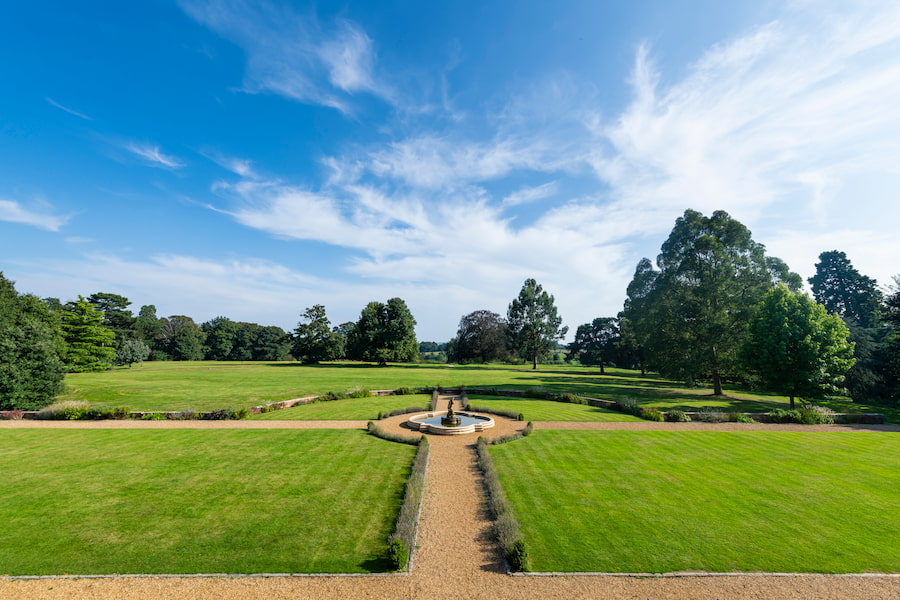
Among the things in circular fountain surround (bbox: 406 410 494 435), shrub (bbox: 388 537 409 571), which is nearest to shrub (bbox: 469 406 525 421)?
circular fountain surround (bbox: 406 410 494 435)

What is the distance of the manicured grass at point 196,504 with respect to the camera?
832 centimetres

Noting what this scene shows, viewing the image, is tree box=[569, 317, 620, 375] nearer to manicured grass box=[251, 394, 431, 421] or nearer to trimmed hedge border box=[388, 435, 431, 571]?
manicured grass box=[251, 394, 431, 421]

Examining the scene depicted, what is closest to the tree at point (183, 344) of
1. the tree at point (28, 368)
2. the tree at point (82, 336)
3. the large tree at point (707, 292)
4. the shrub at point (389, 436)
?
the tree at point (82, 336)

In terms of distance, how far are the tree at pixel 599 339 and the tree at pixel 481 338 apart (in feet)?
58.6

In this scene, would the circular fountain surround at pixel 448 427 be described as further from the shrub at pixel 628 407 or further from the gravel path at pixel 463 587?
the gravel path at pixel 463 587

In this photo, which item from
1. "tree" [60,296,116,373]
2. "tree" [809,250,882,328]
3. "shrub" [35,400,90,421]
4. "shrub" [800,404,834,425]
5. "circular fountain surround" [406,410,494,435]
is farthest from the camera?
"tree" [809,250,882,328]

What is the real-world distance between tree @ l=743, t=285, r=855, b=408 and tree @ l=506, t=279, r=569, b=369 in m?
47.7

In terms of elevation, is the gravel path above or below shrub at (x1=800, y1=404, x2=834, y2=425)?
below

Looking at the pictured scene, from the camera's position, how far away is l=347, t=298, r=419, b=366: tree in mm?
69500

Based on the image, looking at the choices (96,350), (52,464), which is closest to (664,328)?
(52,464)

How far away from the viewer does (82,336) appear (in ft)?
151

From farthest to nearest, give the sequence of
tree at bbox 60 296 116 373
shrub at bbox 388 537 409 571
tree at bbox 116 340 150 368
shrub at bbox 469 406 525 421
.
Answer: tree at bbox 116 340 150 368 → tree at bbox 60 296 116 373 → shrub at bbox 469 406 525 421 → shrub at bbox 388 537 409 571

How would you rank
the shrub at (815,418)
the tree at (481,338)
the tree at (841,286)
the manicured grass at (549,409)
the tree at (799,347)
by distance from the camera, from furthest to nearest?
the tree at (481,338) → the tree at (841,286) → the tree at (799,347) → the manicured grass at (549,409) → the shrub at (815,418)

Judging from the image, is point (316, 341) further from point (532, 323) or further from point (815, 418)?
point (815, 418)
